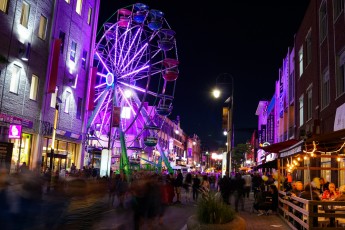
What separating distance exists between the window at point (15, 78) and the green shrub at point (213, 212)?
1761 cm

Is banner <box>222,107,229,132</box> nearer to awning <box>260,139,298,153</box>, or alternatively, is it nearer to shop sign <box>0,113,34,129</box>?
awning <box>260,139,298,153</box>

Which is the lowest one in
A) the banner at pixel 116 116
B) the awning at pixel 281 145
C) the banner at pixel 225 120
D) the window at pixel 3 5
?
the awning at pixel 281 145

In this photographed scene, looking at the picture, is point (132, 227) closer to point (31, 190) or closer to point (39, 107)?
point (31, 190)

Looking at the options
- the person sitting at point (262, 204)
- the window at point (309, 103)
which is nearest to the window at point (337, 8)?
the window at point (309, 103)

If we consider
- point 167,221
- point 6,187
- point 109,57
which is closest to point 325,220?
point 167,221

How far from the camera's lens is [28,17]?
26.6m

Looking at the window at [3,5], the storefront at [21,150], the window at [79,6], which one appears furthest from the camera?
the window at [79,6]

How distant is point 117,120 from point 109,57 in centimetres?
889

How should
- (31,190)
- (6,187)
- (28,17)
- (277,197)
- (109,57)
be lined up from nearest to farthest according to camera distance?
(6,187), (31,190), (277,197), (28,17), (109,57)

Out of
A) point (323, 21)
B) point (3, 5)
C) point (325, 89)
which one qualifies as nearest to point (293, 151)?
point (325, 89)

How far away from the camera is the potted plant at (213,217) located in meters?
11.1

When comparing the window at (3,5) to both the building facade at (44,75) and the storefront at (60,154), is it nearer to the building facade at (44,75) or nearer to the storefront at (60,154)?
the building facade at (44,75)

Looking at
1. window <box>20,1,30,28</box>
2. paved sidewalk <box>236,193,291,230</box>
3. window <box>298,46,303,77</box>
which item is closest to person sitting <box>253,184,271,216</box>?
paved sidewalk <box>236,193,291,230</box>

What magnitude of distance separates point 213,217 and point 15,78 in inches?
732
